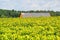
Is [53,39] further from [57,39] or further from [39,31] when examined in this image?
[39,31]

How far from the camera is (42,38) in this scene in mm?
14461

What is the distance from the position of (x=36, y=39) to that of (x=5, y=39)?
161 centimetres

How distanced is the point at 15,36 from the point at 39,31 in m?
3.36

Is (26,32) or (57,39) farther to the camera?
(26,32)

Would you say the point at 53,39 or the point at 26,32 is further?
the point at 26,32

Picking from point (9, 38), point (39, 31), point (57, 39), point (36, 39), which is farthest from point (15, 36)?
point (39, 31)

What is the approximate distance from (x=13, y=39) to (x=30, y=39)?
→ 0.91 m

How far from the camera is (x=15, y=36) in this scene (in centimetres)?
1473

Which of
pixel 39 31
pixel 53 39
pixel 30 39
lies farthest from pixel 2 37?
pixel 39 31

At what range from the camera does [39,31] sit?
1778 cm

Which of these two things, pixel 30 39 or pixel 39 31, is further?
pixel 39 31

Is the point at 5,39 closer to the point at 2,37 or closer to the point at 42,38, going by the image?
the point at 2,37

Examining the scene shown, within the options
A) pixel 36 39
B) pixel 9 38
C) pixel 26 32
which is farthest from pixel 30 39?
pixel 26 32

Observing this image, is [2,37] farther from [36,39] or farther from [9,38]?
[36,39]
